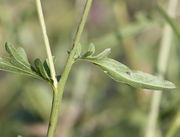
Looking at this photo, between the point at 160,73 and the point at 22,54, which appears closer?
the point at 22,54

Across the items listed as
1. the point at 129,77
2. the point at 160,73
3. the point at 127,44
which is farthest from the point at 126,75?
the point at 127,44

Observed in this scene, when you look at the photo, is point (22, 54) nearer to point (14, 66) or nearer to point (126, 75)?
point (14, 66)

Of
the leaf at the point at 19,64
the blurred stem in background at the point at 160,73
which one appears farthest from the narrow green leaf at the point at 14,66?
the blurred stem in background at the point at 160,73

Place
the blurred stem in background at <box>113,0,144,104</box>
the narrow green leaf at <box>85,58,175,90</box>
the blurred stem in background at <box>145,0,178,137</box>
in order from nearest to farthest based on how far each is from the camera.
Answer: the narrow green leaf at <box>85,58,175,90</box>, the blurred stem in background at <box>145,0,178,137</box>, the blurred stem in background at <box>113,0,144,104</box>

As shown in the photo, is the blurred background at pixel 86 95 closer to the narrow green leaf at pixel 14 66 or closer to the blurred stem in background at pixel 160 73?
the blurred stem in background at pixel 160 73

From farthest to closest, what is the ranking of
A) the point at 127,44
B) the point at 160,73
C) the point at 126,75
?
1. the point at 127,44
2. the point at 160,73
3. the point at 126,75

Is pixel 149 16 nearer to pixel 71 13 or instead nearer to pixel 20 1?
pixel 20 1

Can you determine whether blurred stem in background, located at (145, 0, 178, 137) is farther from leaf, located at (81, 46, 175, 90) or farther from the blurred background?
leaf, located at (81, 46, 175, 90)

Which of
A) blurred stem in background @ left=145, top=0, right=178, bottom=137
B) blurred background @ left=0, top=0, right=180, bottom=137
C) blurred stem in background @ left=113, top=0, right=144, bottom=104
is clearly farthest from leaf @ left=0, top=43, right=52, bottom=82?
blurred stem in background @ left=113, top=0, right=144, bottom=104

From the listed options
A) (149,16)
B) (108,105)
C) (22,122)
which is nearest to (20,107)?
(22,122)

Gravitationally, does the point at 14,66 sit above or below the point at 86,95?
above
